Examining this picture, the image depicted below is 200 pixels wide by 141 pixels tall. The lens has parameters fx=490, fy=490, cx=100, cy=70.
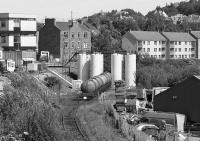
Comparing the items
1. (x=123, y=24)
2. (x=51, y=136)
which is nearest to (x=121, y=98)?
(x=51, y=136)

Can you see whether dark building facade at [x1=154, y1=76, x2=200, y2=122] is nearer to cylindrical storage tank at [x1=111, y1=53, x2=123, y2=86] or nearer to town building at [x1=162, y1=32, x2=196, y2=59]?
cylindrical storage tank at [x1=111, y1=53, x2=123, y2=86]

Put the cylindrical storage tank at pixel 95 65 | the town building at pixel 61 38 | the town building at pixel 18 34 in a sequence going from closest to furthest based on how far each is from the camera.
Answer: the cylindrical storage tank at pixel 95 65 < the town building at pixel 18 34 < the town building at pixel 61 38

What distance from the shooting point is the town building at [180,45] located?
6138 centimetres

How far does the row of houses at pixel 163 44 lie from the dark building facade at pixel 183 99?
3262 centimetres

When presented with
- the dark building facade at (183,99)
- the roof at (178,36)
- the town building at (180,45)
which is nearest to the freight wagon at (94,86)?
the dark building facade at (183,99)

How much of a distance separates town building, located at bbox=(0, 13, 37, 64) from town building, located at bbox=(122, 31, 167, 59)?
15209 mm

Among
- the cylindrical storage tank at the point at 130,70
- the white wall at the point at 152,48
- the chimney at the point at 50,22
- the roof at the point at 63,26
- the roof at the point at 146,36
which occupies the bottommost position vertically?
the cylindrical storage tank at the point at 130,70

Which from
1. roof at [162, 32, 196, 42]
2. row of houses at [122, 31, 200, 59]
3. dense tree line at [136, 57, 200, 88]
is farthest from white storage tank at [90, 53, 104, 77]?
roof at [162, 32, 196, 42]

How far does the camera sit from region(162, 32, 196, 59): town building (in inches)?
2416

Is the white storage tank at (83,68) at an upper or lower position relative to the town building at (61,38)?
lower

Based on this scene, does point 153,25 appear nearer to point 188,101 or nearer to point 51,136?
point 188,101

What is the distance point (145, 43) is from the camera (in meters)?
58.8

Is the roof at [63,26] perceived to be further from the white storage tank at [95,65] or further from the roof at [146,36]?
the white storage tank at [95,65]

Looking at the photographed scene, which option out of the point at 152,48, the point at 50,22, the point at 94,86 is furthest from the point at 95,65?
the point at 152,48
